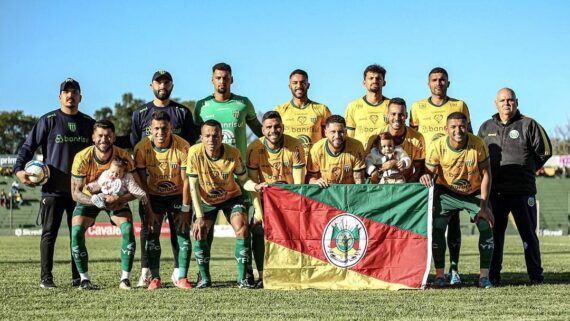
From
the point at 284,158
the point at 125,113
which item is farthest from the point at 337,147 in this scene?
the point at 125,113

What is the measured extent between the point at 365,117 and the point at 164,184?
2610 mm

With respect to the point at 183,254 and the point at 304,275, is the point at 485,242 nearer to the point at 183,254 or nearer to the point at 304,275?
the point at 304,275

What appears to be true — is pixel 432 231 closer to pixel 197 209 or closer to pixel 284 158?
pixel 284 158

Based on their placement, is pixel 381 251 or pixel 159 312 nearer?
pixel 159 312

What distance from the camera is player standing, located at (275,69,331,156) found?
32.9 ft

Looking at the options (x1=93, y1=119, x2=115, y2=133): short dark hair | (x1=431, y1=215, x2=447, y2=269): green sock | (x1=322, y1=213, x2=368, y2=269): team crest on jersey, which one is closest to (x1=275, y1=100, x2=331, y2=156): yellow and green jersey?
(x1=322, y1=213, x2=368, y2=269): team crest on jersey

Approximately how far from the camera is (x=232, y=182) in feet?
29.9

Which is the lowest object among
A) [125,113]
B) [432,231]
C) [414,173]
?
[432,231]

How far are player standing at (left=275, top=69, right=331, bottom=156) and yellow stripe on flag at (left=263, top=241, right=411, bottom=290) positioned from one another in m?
1.64

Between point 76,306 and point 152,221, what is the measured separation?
2050mm

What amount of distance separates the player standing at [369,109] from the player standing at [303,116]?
1.17 ft

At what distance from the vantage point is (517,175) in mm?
9719

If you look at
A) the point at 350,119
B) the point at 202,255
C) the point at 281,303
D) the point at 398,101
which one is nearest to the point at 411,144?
the point at 398,101

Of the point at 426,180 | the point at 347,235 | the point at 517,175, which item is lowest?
the point at 347,235
